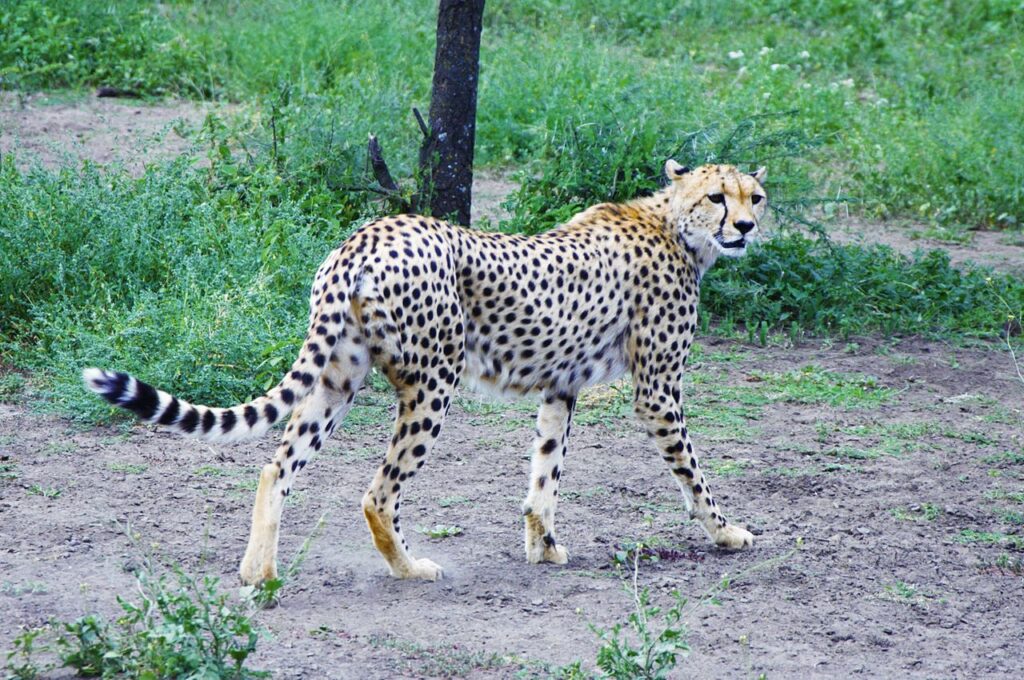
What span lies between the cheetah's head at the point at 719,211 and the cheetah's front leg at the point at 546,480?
80 cm

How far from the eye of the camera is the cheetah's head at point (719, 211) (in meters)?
5.04

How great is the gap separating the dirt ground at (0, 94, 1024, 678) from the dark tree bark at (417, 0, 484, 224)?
145cm

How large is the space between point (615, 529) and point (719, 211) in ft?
4.04

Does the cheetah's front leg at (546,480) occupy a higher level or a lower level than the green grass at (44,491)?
higher

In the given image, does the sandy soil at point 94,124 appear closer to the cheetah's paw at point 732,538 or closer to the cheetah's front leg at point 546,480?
the cheetah's front leg at point 546,480

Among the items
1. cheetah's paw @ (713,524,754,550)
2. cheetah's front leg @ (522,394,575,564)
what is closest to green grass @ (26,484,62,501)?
cheetah's front leg @ (522,394,575,564)

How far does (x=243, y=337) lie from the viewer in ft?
19.4

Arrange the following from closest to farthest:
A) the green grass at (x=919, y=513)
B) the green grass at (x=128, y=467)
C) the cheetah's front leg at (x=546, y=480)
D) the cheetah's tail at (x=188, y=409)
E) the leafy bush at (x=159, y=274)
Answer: the cheetah's tail at (x=188, y=409) < the cheetah's front leg at (x=546, y=480) < the green grass at (x=919, y=513) < the green grass at (x=128, y=467) < the leafy bush at (x=159, y=274)

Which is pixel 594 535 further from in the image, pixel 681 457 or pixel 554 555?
pixel 681 457

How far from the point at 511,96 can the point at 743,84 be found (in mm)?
2246

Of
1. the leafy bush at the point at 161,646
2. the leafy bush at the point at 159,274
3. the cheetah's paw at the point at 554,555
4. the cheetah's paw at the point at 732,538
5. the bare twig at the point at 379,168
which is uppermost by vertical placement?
the bare twig at the point at 379,168

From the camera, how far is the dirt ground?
4.05 meters

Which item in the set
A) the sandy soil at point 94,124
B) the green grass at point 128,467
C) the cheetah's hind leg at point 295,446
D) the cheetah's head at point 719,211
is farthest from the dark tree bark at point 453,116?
the cheetah's hind leg at point 295,446

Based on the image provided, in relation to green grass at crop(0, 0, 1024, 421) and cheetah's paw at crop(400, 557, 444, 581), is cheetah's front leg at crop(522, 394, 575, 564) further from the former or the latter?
green grass at crop(0, 0, 1024, 421)
